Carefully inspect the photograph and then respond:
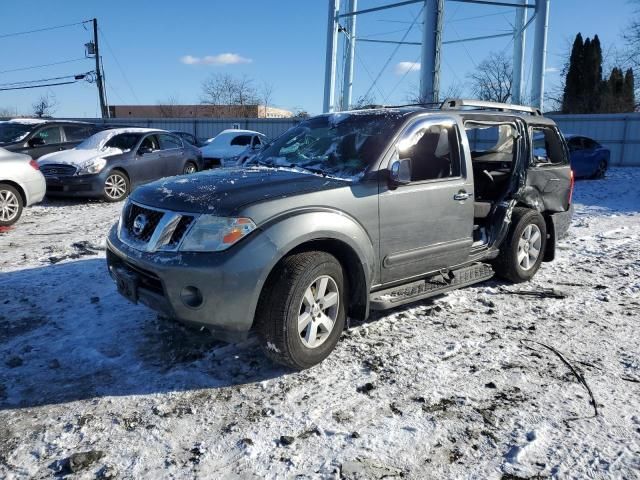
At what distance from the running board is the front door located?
99 millimetres

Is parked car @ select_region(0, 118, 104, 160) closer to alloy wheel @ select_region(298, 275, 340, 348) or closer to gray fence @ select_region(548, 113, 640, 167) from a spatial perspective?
alloy wheel @ select_region(298, 275, 340, 348)

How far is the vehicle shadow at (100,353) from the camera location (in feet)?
10.9

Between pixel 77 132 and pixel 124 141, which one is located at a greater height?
pixel 77 132

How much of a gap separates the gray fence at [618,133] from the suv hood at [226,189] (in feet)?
73.2

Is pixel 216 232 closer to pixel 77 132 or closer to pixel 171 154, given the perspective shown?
pixel 171 154

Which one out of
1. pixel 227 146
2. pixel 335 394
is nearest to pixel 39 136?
pixel 227 146

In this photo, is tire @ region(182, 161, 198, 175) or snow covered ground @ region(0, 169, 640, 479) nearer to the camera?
snow covered ground @ region(0, 169, 640, 479)

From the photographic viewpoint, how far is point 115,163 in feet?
35.4

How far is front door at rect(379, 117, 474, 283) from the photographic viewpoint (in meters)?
4.00

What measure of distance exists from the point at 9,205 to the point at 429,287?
719cm

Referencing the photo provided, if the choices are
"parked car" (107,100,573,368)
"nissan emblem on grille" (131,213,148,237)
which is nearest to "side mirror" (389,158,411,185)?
"parked car" (107,100,573,368)

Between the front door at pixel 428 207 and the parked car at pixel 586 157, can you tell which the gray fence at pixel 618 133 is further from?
the front door at pixel 428 207

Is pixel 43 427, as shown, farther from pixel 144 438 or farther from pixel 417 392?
pixel 417 392

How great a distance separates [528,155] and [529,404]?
331 cm
